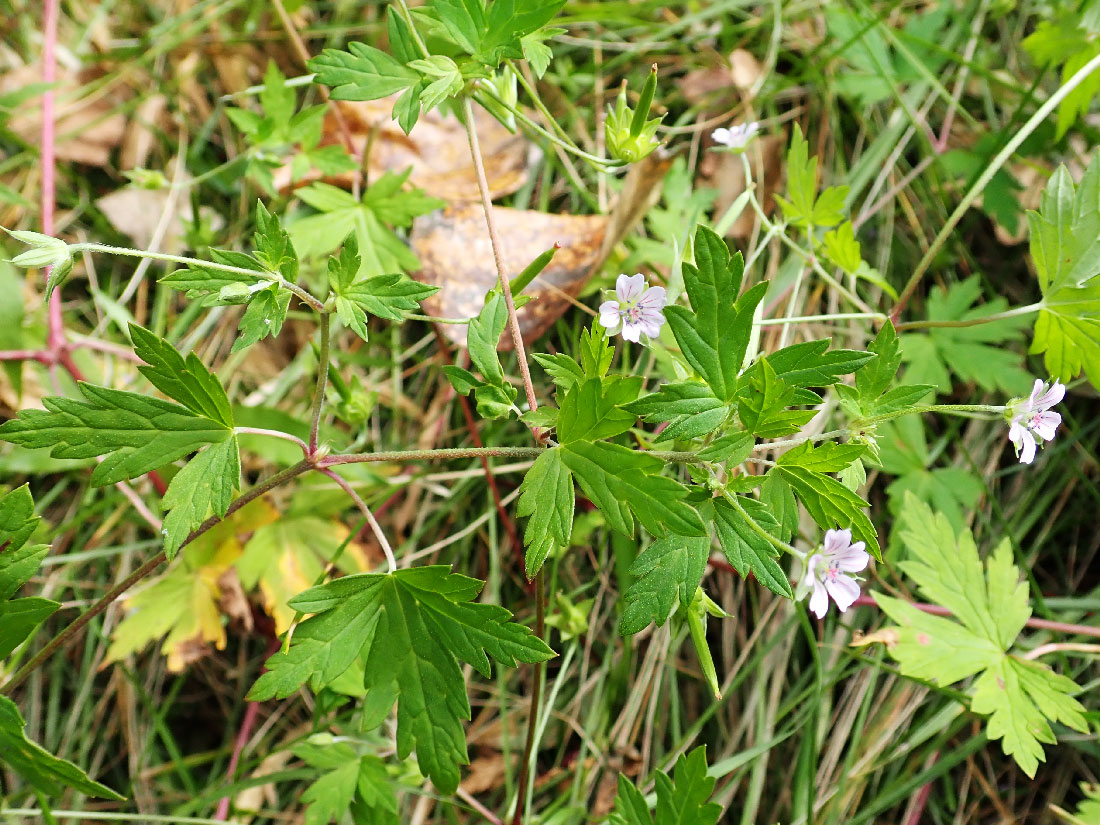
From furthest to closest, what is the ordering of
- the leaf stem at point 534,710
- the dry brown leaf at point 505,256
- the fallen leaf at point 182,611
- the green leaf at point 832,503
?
the dry brown leaf at point 505,256, the fallen leaf at point 182,611, the leaf stem at point 534,710, the green leaf at point 832,503

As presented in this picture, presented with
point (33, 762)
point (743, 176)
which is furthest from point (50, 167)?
point (743, 176)

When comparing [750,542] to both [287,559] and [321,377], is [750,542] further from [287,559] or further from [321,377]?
[287,559]

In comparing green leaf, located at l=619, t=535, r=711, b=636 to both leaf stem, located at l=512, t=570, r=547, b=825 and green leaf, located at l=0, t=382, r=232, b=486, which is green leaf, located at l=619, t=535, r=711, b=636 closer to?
leaf stem, located at l=512, t=570, r=547, b=825

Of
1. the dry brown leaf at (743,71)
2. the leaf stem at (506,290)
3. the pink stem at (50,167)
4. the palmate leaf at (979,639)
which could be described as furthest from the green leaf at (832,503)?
the pink stem at (50,167)

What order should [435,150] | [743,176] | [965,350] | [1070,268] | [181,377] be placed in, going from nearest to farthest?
[181,377] < [1070,268] < [965,350] < [743,176] < [435,150]

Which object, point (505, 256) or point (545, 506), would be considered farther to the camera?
point (505, 256)

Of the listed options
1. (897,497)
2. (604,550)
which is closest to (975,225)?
(897,497)

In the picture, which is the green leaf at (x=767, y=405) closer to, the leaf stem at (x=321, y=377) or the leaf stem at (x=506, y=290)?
the leaf stem at (x=506, y=290)
